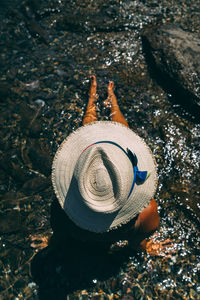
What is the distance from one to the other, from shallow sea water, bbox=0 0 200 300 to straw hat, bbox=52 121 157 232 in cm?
165

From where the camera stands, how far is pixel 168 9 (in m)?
6.99

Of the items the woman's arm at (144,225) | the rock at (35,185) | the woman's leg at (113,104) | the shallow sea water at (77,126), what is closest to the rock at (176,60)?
the shallow sea water at (77,126)

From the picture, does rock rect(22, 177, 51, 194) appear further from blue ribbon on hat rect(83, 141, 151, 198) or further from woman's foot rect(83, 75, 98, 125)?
blue ribbon on hat rect(83, 141, 151, 198)

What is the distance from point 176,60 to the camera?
5953 millimetres

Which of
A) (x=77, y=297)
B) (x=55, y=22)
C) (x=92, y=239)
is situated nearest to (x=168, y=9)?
(x=55, y=22)

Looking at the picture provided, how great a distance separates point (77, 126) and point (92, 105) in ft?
1.93

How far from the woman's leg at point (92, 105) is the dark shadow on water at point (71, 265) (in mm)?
2483

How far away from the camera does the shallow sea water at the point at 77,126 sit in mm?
4707

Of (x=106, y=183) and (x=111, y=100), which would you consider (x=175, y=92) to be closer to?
(x=111, y=100)

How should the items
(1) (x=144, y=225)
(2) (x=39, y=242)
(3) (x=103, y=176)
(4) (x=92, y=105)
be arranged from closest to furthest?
(3) (x=103, y=176), (1) (x=144, y=225), (2) (x=39, y=242), (4) (x=92, y=105)

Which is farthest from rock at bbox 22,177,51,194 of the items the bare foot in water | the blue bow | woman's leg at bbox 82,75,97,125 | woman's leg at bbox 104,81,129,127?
the blue bow

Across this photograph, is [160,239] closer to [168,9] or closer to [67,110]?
[67,110]

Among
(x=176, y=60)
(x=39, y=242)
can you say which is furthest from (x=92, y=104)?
(x=39, y=242)

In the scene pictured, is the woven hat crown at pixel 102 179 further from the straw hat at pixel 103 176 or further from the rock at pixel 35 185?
the rock at pixel 35 185
